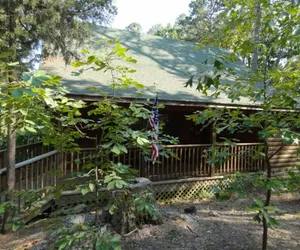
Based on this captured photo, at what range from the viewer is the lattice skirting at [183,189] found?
8.29m

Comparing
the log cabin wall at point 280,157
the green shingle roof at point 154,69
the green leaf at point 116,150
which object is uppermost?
the green shingle roof at point 154,69

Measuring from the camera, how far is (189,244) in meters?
4.69

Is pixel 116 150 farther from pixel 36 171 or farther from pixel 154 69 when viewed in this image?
pixel 154 69

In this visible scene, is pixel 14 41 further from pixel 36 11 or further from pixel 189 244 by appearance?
pixel 189 244

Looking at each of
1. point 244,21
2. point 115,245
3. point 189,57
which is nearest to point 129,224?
point 115,245

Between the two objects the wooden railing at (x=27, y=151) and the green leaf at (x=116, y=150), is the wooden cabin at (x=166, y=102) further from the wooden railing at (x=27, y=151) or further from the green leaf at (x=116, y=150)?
the green leaf at (x=116, y=150)

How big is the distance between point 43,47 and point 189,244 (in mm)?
5358

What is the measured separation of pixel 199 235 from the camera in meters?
5.09

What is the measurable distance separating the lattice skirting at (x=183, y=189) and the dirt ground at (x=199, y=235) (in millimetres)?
1942

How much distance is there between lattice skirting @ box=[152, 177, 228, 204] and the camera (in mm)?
8289

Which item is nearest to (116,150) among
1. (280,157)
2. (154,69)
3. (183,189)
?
(183,189)

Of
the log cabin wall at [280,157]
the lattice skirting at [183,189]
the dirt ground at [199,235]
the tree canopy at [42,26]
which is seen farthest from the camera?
the log cabin wall at [280,157]

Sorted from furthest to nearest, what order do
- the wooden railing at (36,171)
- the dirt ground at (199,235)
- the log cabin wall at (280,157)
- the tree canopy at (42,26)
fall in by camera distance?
the log cabin wall at (280,157) < the tree canopy at (42,26) < the wooden railing at (36,171) < the dirt ground at (199,235)

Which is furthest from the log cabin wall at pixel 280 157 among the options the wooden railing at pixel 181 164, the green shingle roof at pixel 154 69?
the green shingle roof at pixel 154 69
